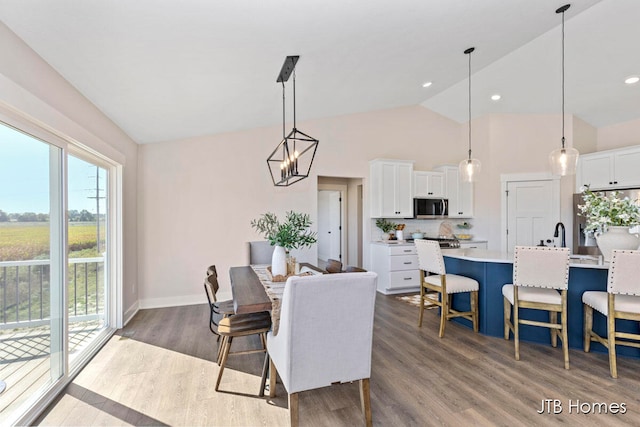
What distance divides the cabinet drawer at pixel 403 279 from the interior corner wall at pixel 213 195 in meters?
0.79

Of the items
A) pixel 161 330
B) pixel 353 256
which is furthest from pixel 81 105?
pixel 353 256

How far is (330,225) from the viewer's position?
765cm

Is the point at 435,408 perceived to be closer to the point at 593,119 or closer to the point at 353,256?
the point at 353,256

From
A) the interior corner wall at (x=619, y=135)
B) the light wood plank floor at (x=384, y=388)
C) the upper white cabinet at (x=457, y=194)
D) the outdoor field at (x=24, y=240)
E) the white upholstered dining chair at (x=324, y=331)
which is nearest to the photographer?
the white upholstered dining chair at (x=324, y=331)

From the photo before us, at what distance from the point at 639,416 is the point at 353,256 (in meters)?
5.01

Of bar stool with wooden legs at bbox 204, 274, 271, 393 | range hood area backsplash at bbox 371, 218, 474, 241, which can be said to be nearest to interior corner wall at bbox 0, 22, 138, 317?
bar stool with wooden legs at bbox 204, 274, 271, 393

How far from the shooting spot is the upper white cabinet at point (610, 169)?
14.9ft

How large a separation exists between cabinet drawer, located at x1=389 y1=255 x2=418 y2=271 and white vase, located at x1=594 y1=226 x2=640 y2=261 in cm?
257

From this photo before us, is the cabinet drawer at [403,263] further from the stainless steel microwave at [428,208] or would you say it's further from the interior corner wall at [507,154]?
the interior corner wall at [507,154]

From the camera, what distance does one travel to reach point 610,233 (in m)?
2.88

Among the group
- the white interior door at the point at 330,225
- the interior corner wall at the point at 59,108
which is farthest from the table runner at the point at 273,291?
the white interior door at the point at 330,225

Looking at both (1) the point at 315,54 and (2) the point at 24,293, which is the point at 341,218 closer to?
(1) the point at 315,54

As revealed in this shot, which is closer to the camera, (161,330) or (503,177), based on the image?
(161,330)

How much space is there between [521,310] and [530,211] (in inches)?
114
